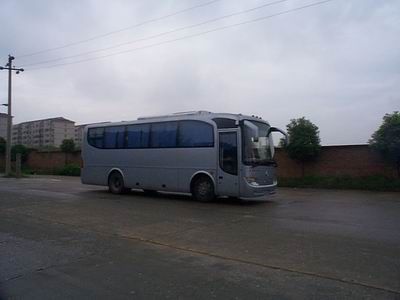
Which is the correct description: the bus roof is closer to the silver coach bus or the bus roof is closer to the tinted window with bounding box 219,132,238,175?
the silver coach bus

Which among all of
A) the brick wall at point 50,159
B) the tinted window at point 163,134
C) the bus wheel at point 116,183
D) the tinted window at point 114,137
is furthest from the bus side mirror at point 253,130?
the brick wall at point 50,159

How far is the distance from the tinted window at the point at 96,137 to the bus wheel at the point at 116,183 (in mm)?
1490

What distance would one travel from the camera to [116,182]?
18.7 meters

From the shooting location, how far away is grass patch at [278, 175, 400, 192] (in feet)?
68.8

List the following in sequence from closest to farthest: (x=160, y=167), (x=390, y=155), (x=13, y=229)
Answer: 1. (x=13, y=229)
2. (x=160, y=167)
3. (x=390, y=155)

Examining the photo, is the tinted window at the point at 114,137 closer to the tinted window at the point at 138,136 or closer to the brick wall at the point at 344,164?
the tinted window at the point at 138,136

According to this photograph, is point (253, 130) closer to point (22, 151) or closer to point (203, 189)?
point (203, 189)

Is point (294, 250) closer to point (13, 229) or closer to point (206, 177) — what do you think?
point (13, 229)

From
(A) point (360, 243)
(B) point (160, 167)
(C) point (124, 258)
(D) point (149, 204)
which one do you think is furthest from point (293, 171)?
(C) point (124, 258)

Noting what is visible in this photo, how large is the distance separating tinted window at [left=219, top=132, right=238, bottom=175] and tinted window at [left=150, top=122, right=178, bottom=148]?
2.15m

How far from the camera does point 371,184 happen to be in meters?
21.5

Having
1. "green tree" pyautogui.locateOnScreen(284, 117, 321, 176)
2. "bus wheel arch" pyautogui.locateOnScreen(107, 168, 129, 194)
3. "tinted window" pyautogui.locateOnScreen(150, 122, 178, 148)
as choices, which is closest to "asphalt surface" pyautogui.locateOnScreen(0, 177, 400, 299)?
"tinted window" pyautogui.locateOnScreen(150, 122, 178, 148)

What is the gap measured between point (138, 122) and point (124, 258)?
11051 mm

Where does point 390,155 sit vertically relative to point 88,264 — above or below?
above
